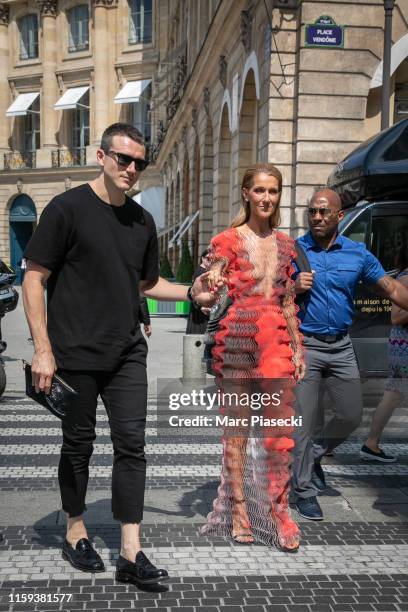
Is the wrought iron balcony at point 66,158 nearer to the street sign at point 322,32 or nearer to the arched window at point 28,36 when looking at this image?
the arched window at point 28,36

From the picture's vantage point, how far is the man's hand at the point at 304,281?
4.08 meters

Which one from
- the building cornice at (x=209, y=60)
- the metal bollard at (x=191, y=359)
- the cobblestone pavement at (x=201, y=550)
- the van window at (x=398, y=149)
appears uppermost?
the building cornice at (x=209, y=60)

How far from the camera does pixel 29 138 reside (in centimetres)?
5219

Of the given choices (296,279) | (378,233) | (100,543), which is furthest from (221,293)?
(378,233)

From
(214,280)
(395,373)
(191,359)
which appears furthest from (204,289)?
(191,359)

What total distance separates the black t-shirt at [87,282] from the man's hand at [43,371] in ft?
0.40

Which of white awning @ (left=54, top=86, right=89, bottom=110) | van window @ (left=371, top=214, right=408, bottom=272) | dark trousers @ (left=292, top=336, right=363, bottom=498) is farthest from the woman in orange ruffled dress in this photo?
white awning @ (left=54, top=86, right=89, bottom=110)

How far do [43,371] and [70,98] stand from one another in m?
48.5

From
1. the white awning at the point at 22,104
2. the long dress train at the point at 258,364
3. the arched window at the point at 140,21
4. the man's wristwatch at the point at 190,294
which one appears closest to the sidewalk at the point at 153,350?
the long dress train at the point at 258,364

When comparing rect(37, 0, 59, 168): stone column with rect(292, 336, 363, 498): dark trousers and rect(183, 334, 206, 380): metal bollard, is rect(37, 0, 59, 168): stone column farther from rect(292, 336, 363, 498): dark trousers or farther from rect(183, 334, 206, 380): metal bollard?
rect(292, 336, 363, 498): dark trousers

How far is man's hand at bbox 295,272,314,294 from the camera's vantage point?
4.08m

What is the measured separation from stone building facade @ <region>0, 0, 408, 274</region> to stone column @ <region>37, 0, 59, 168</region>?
0.08 m

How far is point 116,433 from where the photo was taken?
343 cm

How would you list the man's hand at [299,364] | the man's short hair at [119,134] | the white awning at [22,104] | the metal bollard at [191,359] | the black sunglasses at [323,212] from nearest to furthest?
the man's short hair at [119,134], the man's hand at [299,364], the black sunglasses at [323,212], the metal bollard at [191,359], the white awning at [22,104]
